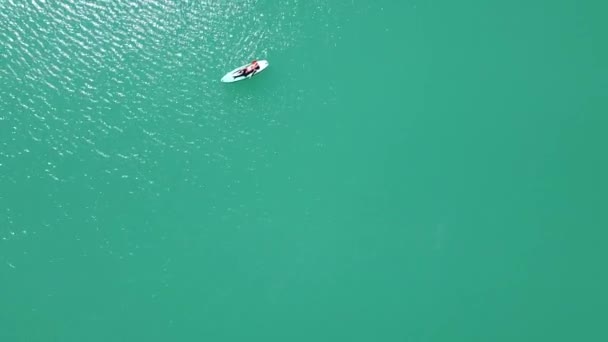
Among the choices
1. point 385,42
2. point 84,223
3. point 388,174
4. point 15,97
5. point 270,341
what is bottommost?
point 270,341

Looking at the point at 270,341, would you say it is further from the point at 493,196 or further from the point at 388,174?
the point at 493,196

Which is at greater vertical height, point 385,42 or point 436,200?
point 385,42

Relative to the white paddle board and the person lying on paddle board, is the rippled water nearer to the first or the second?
the white paddle board

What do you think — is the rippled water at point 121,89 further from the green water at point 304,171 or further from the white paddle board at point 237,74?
the white paddle board at point 237,74

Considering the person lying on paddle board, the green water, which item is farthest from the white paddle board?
the green water

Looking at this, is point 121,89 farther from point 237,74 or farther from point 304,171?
point 304,171

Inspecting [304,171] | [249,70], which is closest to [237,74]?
[249,70]

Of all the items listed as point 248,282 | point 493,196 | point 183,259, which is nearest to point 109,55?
point 183,259
